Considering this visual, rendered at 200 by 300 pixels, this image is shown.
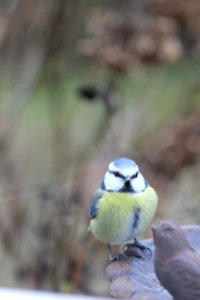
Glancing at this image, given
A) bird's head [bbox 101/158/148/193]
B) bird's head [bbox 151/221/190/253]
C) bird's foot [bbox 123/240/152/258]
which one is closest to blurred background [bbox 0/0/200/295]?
bird's head [bbox 101/158/148/193]

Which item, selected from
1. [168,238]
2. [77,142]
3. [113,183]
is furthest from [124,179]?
[77,142]

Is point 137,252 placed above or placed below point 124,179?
below

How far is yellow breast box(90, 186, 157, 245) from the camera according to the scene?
1.61 metres

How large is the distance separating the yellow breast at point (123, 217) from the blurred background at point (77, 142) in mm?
Answer: 938

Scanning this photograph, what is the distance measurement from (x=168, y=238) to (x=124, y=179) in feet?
1.75

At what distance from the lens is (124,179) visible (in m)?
1.67

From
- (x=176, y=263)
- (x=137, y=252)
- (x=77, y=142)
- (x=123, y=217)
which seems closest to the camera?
(x=176, y=263)

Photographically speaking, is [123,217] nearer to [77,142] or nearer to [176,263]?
[176,263]

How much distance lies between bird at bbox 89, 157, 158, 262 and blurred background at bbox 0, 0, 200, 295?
0.89 meters

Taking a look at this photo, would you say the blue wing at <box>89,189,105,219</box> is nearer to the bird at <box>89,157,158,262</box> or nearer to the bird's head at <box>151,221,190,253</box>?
the bird at <box>89,157,158,262</box>

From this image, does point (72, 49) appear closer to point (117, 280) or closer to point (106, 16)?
point (106, 16)

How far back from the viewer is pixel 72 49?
423 centimetres

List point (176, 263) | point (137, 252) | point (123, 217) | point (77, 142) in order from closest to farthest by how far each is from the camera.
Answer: point (176, 263)
point (137, 252)
point (123, 217)
point (77, 142)

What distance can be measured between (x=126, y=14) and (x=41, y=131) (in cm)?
189
